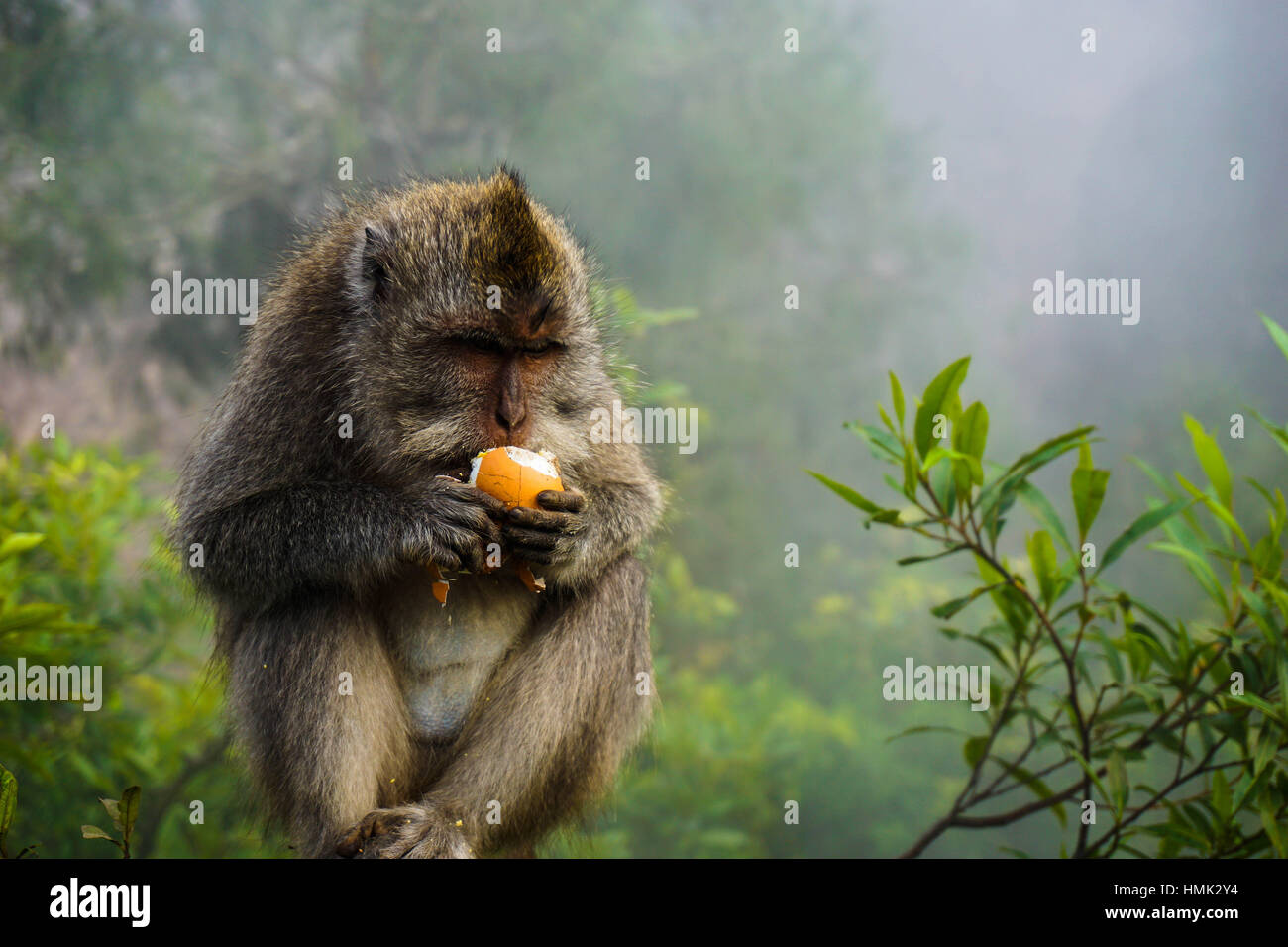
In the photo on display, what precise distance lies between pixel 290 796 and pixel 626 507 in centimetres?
139

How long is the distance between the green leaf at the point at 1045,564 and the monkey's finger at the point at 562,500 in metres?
1.46

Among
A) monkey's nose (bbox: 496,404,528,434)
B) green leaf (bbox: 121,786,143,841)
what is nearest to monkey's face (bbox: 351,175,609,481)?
monkey's nose (bbox: 496,404,528,434)

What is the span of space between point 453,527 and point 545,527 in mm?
273

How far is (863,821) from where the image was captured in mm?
9016

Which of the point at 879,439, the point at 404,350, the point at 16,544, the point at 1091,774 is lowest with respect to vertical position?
the point at 1091,774

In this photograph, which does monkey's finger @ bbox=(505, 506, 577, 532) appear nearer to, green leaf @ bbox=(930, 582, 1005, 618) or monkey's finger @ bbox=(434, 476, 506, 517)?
monkey's finger @ bbox=(434, 476, 506, 517)

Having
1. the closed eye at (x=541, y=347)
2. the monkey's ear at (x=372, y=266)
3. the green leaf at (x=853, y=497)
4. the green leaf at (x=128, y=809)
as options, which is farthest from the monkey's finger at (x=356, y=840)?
the green leaf at (x=853, y=497)

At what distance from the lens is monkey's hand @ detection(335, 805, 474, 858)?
2.73 meters

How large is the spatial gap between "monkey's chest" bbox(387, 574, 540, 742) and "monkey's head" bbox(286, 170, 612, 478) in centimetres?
44

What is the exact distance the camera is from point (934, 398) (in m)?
2.95

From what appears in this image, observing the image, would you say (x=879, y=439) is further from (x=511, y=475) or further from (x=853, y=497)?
(x=511, y=475)

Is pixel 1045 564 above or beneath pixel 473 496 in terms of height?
beneath

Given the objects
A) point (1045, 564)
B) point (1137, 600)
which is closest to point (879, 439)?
point (1045, 564)
